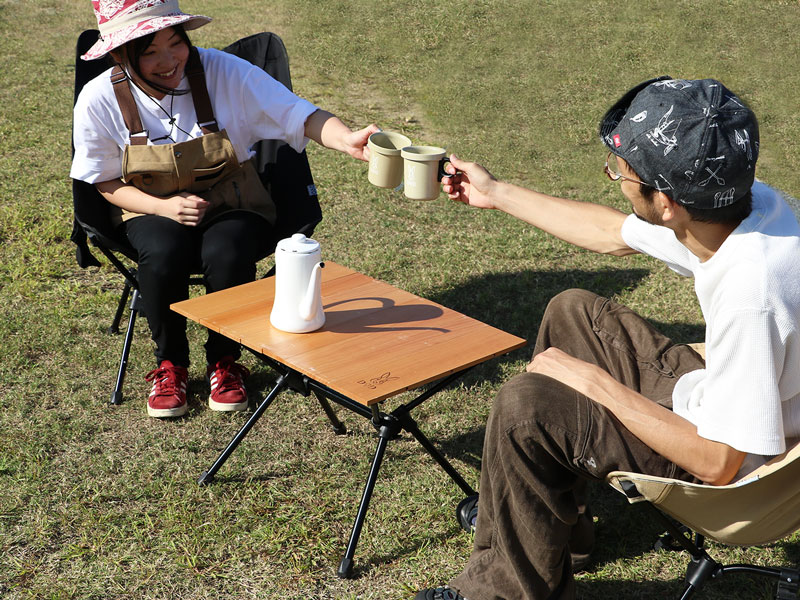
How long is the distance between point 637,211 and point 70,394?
267 centimetres

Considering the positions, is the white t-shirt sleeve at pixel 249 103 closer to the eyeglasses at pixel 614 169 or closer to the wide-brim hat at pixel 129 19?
the wide-brim hat at pixel 129 19

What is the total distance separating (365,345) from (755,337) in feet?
4.11

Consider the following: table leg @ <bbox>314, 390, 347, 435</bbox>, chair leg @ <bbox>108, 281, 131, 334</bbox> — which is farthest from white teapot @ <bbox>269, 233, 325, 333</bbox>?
chair leg @ <bbox>108, 281, 131, 334</bbox>

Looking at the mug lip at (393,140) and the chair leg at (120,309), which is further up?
the mug lip at (393,140)

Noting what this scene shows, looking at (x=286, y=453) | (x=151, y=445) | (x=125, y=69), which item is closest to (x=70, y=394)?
(x=151, y=445)

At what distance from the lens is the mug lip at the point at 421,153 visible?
2914 mm

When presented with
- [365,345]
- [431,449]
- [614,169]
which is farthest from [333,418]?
[614,169]

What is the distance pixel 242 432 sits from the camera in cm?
310

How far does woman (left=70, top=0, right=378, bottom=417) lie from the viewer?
3463 millimetres

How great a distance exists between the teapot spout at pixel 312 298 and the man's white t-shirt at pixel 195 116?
122cm

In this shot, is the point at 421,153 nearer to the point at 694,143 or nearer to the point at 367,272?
the point at 694,143

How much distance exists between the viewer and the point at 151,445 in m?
3.41

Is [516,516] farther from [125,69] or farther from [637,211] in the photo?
[125,69]

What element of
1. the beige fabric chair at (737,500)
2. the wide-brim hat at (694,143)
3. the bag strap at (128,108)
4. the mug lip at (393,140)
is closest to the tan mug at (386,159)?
the mug lip at (393,140)
